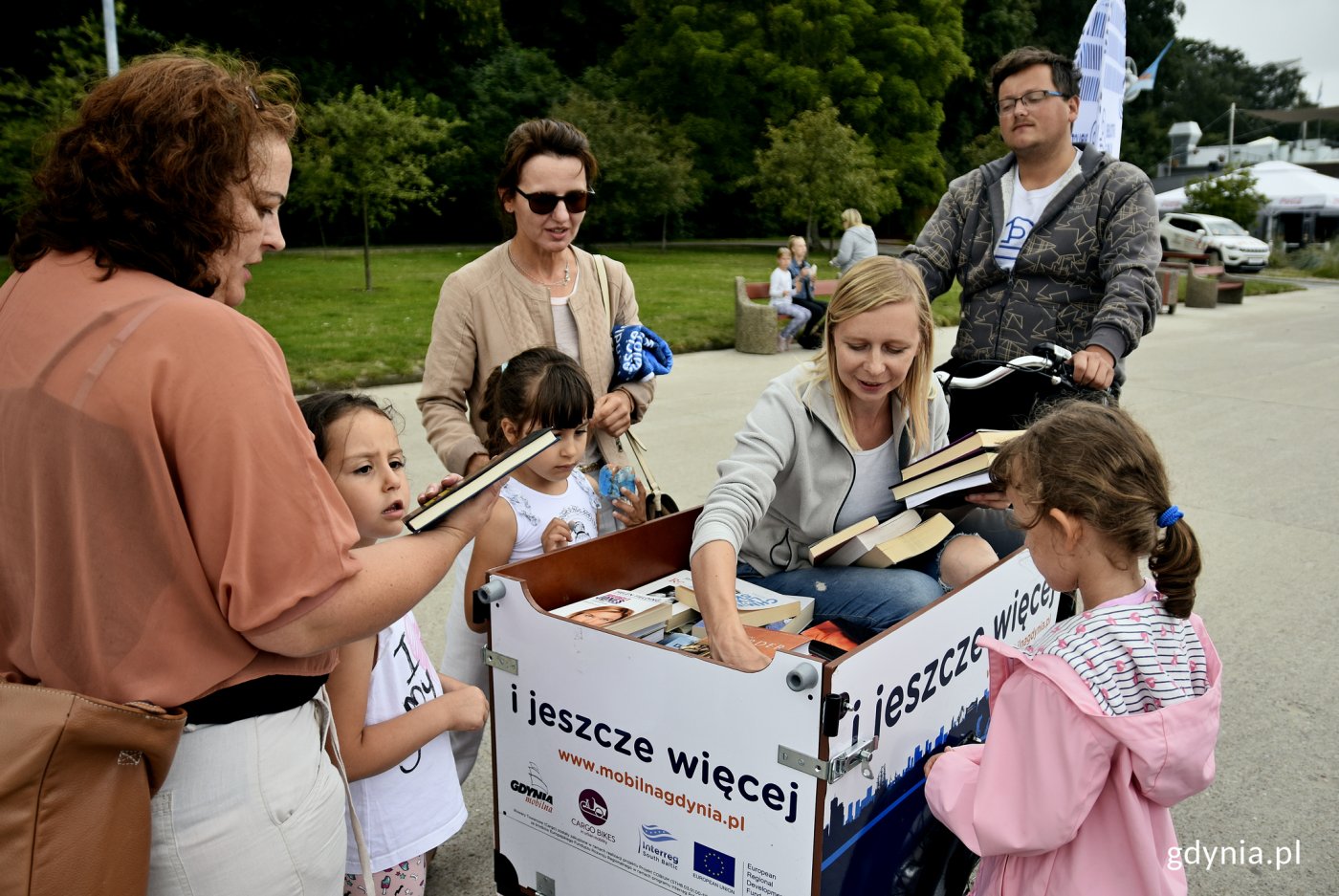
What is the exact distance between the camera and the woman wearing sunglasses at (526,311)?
10.2 ft

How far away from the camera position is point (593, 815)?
2.11 meters

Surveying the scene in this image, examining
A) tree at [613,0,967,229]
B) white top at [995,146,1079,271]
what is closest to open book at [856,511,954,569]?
white top at [995,146,1079,271]

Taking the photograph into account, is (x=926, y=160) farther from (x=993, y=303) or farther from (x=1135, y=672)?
(x=1135, y=672)

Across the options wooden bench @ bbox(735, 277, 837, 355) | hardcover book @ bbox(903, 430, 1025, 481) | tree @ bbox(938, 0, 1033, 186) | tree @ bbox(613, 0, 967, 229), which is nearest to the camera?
hardcover book @ bbox(903, 430, 1025, 481)

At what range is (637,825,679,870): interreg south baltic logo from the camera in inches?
78.2

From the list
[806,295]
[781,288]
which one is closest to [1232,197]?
[806,295]

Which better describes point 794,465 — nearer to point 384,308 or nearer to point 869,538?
point 869,538

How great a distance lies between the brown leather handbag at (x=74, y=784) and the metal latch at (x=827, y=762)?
97 centimetres

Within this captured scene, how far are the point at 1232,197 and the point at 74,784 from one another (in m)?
36.8

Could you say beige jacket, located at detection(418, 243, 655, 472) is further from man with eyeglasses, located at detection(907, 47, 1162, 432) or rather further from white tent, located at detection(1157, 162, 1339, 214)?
white tent, located at detection(1157, 162, 1339, 214)

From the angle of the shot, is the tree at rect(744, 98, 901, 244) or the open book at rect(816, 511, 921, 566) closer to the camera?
the open book at rect(816, 511, 921, 566)

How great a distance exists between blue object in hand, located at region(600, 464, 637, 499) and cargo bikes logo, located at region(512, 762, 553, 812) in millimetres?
1069

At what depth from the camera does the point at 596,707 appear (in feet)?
6.68

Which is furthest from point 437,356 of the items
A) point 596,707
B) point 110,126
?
point 110,126
